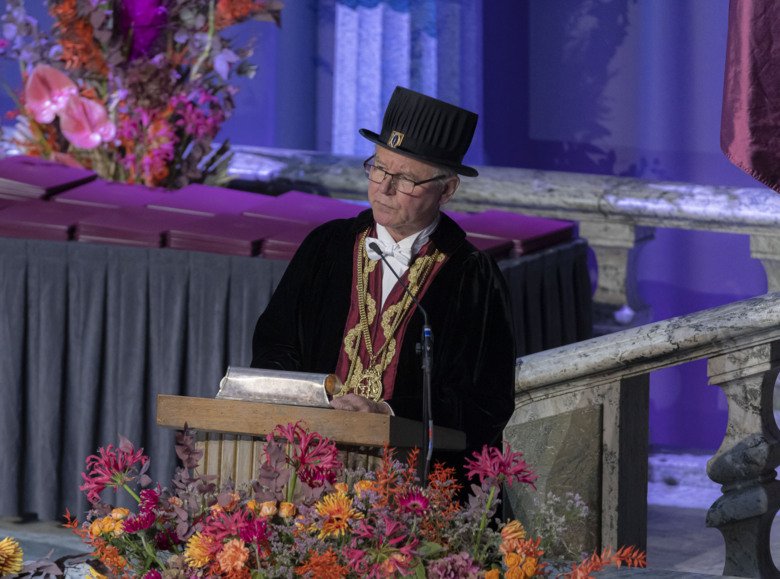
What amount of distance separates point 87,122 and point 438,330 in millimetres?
2849

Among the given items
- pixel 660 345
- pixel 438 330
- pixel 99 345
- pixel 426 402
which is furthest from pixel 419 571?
pixel 99 345

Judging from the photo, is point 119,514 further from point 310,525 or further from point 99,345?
point 99,345

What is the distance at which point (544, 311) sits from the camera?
5398mm

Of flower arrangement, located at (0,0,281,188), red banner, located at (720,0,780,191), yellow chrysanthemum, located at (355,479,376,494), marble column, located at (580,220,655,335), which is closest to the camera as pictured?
yellow chrysanthemum, located at (355,479,376,494)

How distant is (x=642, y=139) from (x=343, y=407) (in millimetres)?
3955

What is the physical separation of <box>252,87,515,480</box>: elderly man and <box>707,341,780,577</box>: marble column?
1.08m

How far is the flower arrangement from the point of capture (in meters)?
5.84

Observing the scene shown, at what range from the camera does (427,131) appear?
129 inches

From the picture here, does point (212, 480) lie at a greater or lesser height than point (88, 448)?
greater

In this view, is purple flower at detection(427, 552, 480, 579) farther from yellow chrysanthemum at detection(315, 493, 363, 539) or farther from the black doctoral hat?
the black doctoral hat

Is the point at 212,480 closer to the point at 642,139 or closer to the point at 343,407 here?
the point at 343,407

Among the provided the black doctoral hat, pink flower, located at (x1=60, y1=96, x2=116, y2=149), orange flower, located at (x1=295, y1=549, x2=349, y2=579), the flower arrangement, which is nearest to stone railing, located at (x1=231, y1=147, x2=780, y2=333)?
the flower arrangement

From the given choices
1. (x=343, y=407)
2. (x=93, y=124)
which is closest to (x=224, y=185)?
(x=93, y=124)

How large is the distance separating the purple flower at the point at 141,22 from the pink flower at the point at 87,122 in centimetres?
23
